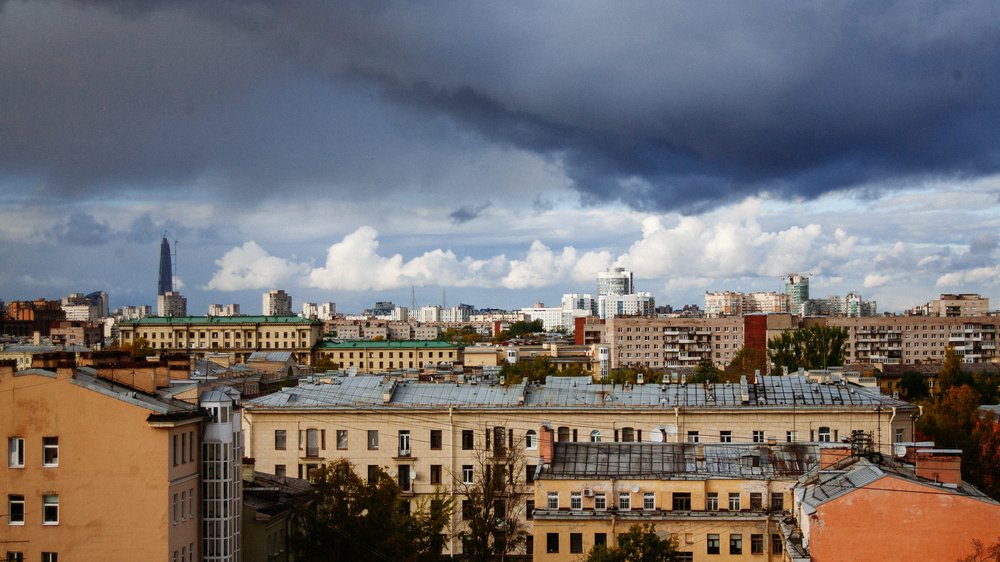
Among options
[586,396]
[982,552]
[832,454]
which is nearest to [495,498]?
[586,396]

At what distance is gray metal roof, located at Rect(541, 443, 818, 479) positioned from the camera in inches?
2205

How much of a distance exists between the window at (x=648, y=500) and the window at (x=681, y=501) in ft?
3.23

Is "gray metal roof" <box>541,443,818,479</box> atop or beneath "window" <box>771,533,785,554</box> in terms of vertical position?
atop

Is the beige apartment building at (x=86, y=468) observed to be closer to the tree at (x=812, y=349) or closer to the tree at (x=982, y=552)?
the tree at (x=982, y=552)

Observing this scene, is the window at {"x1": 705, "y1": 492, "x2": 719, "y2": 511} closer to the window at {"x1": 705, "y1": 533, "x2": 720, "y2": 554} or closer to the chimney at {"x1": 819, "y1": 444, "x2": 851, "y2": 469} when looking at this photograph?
the window at {"x1": 705, "y1": 533, "x2": 720, "y2": 554}

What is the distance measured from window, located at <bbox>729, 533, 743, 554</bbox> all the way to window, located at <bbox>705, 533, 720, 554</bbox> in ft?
1.99

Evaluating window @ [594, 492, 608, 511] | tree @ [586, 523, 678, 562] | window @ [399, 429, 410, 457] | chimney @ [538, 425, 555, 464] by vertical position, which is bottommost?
tree @ [586, 523, 678, 562]

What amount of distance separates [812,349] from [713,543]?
94242 millimetres

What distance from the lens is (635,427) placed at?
69688mm

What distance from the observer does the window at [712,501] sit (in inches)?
2160

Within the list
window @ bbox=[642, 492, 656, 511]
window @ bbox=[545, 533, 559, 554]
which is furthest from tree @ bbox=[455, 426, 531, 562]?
window @ bbox=[642, 492, 656, 511]

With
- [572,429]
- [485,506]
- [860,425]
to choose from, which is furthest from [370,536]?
[860,425]

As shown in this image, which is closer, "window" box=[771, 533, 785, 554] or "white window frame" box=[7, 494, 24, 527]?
"white window frame" box=[7, 494, 24, 527]

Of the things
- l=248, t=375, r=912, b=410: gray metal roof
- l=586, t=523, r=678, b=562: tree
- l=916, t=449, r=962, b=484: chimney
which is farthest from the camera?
l=248, t=375, r=912, b=410: gray metal roof
